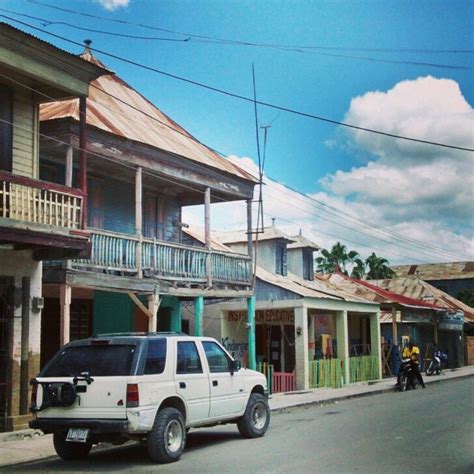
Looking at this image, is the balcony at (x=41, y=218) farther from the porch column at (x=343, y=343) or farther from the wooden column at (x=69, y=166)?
Answer: the porch column at (x=343, y=343)

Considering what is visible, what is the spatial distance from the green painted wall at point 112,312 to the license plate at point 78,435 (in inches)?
413

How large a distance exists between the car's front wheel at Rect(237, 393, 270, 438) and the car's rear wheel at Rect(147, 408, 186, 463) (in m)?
2.00

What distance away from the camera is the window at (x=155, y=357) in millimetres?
10211

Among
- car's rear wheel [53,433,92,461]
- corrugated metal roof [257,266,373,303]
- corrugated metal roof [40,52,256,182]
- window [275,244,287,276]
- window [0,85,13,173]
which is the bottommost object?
car's rear wheel [53,433,92,461]

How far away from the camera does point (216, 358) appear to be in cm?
1187

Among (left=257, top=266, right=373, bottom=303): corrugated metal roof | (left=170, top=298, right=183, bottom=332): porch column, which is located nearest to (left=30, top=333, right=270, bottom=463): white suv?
(left=170, top=298, right=183, bottom=332): porch column

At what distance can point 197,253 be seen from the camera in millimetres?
20125

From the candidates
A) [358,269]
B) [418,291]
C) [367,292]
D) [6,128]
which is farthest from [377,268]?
[6,128]

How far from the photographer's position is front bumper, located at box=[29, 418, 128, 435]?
31.4 ft

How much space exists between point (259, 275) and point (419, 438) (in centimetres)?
1478

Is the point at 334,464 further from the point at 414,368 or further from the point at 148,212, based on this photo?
the point at 414,368

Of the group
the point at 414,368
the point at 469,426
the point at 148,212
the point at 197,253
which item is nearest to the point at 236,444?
the point at 469,426

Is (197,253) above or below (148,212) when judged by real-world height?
below

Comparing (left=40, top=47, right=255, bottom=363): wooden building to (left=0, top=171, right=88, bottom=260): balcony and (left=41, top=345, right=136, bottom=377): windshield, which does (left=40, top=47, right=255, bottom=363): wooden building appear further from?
(left=41, top=345, right=136, bottom=377): windshield
